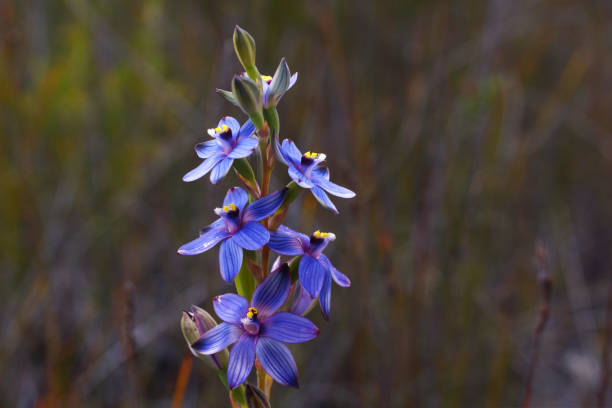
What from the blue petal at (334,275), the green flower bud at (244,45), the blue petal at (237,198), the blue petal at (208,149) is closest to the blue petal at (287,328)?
the blue petal at (334,275)

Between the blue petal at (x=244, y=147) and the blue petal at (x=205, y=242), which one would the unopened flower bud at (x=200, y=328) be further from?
the blue petal at (x=244, y=147)

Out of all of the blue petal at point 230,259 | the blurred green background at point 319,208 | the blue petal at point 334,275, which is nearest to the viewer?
the blue petal at point 230,259

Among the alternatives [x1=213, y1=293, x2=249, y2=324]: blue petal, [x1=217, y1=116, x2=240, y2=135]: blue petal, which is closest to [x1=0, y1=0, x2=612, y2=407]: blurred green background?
[x1=217, y1=116, x2=240, y2=135]: blue petal

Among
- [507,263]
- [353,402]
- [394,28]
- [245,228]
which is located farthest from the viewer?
[394,28]

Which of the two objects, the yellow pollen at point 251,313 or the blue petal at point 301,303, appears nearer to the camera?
the yellow pollen at point 251,313

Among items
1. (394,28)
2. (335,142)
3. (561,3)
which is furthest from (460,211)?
(561,3)

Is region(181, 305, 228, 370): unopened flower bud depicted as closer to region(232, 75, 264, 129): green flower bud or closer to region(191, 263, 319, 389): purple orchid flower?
region(191, 263, 319, 389): purple orchid flower

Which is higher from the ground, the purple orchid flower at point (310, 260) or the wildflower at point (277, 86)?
the wildflower at point (277, 86)

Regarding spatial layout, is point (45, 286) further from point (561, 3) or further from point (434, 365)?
point (561, 3)
